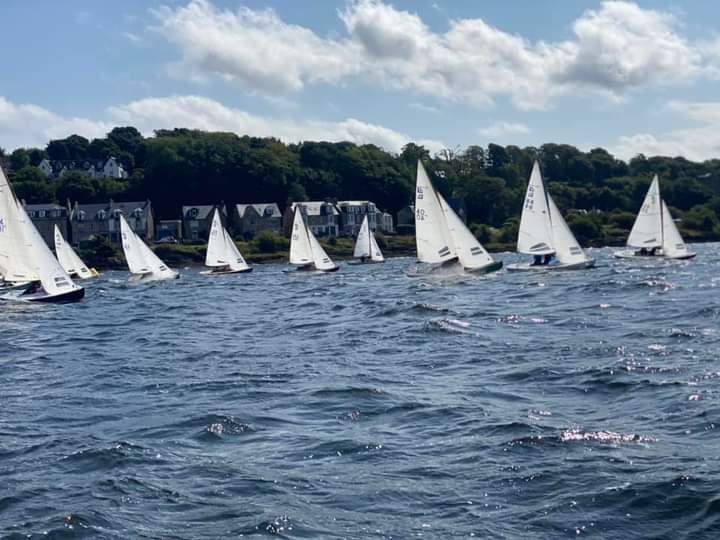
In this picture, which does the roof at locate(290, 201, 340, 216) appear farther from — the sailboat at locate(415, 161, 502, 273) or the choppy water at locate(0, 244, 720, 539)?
the choppy water at locate(0, 244, 720, 539)

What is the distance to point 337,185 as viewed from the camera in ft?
476

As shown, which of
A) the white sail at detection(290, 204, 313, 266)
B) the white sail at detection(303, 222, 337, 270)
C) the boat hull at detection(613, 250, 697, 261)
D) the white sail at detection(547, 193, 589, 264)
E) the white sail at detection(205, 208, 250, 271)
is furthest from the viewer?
the white sail at detection(205, 208, 250, 271)

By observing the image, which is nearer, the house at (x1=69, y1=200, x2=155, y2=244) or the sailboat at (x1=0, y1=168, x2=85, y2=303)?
the sailboat at (x1=0, y1=168, x2=85, y2=303)

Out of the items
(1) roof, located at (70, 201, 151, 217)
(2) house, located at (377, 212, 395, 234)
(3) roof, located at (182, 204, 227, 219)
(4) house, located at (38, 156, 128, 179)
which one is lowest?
(2) house, located at (377, 212, 395, 234)

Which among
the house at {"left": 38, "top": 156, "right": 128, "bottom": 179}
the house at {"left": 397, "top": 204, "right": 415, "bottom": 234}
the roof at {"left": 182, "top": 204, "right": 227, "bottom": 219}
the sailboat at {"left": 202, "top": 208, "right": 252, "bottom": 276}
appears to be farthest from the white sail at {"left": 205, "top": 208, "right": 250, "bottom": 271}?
the house at {"left": 38, "top": 156, "right": 128, "bottom": 179}

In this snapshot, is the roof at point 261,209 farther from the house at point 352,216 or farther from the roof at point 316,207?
the house at point 352,216

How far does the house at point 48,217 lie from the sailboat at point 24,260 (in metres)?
84.0

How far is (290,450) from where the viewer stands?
1395 cm

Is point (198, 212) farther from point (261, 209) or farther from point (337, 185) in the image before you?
point (337, 185)

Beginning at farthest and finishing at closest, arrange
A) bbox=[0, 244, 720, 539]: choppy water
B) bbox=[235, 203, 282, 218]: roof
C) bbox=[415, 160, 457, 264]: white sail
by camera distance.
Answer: bbox=[235, 203, 282, 218]: roof < bbox=[415, 160, 457, 264]: white sail < bbox=[0, 244, 720, 539]: choppy water

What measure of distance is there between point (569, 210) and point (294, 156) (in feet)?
→ 135

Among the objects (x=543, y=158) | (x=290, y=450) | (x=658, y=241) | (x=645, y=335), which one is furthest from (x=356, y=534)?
(x=543, y=158)

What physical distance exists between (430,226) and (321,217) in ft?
270

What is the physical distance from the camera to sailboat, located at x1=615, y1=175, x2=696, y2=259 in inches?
2630
